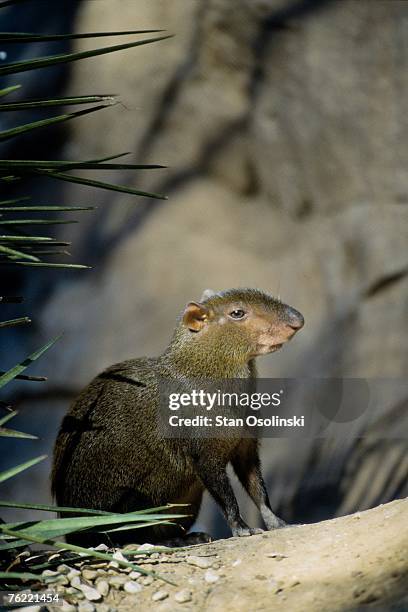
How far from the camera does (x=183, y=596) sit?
222 cm

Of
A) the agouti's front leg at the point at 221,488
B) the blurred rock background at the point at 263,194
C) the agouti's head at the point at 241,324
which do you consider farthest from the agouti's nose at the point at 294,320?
the blurred rock background at the point at 263,194

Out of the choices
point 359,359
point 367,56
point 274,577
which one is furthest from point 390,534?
point 367,56

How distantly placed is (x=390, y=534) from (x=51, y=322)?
9.37 feet

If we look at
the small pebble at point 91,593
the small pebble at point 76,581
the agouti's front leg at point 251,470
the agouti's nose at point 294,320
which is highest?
the agouti's nose at point 294,320

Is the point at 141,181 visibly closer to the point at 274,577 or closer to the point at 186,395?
the point at 186,395

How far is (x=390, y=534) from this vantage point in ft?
7.50

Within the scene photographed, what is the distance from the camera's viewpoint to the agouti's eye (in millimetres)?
3107

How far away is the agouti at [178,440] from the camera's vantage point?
Result: 10.0ft

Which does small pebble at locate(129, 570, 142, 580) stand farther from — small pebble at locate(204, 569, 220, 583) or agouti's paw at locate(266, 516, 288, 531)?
agouti's paw at locate(266, 516, 288, 531)

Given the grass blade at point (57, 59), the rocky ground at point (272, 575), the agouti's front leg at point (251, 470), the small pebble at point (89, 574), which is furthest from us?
the agouti's front leg at point (251, 470)

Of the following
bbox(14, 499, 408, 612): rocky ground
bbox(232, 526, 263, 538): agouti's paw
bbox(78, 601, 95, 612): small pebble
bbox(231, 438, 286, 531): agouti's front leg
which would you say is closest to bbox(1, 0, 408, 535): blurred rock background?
bbox(231, 438, 286, 531): agouti's front leg

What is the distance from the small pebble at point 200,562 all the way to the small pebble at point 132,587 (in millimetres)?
202

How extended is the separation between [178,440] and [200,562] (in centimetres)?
66

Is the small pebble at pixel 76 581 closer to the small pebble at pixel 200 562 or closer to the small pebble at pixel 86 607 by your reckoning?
the small pebble at pixel 86 607
